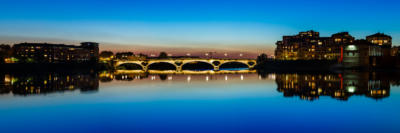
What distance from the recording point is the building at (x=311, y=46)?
117 metres

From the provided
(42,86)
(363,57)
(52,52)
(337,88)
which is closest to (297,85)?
(337,88)

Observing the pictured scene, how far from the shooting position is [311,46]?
4978 inches

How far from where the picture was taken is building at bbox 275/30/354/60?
4611 inches

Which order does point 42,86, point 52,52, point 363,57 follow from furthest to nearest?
point 52,52 → point 363,57 → point 42,86

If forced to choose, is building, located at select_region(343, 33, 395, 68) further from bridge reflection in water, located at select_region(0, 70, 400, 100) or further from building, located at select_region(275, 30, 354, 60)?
bridge reflection in water, located at select_region(0, 70, 400, 100)

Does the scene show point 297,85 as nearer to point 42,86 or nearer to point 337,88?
point 337,88

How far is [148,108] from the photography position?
21.0 metres

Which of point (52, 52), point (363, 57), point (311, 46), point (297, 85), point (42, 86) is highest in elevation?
point (311, 46)

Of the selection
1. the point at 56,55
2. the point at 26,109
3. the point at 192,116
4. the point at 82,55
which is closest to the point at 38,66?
the point at 56,55

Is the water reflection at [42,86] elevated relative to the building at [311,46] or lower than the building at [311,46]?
lower

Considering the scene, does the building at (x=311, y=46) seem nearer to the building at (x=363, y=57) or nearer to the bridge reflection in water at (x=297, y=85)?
the building at (x=363, y=57)

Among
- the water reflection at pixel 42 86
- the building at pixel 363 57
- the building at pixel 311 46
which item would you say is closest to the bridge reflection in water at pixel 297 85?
the water reflection at pixel 42 86

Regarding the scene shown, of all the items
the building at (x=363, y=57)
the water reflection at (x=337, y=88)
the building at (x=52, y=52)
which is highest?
the building at (x=52, y=52)

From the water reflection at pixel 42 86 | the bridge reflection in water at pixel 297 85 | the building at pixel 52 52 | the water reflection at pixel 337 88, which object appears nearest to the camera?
the water reflection at pixel 337 88
